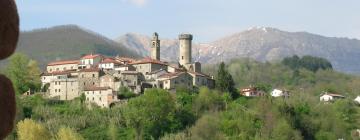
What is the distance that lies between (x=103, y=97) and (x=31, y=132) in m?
16.2

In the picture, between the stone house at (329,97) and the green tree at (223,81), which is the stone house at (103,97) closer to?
the green tree at (223,81)

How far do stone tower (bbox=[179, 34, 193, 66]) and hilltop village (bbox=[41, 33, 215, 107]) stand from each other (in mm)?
5049

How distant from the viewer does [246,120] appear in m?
80.3

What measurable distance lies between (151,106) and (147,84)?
8667 millimetres

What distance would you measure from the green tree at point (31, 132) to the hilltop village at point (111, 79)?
1429 centimetres

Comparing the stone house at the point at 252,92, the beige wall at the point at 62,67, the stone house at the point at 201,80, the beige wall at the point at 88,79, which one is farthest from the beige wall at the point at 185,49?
the beige wall at the point at 88,79

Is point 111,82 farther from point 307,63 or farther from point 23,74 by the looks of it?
point 307,63

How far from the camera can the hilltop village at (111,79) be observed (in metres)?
82.2

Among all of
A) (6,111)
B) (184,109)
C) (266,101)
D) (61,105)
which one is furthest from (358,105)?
(6,111)

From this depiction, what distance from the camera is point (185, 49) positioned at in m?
98.9

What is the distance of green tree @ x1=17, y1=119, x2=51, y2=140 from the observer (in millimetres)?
64938

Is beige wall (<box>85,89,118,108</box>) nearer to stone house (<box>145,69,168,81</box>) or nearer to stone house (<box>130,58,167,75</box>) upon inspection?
stone house (<box>145,69,168,81</box>)

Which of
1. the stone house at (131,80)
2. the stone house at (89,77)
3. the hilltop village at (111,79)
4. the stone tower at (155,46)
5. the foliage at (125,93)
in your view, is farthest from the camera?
the stone tower at (155,46)

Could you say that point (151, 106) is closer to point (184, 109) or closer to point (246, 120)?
point (184, 109)
